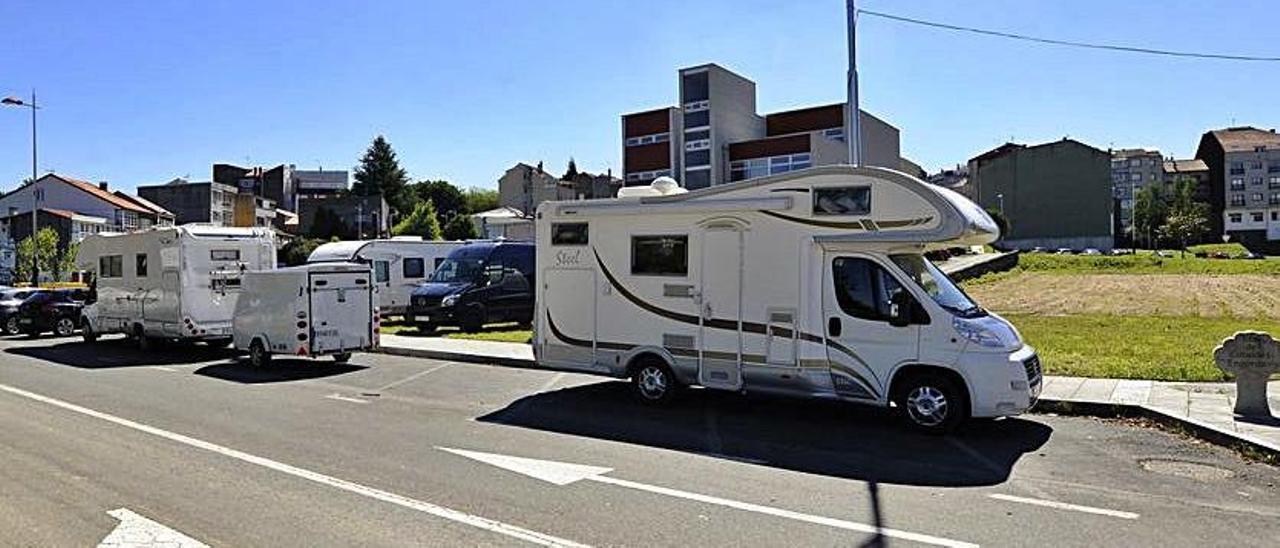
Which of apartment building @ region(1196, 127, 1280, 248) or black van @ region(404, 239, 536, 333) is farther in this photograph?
apartment building @ region(1196, 127, 1280, 248)

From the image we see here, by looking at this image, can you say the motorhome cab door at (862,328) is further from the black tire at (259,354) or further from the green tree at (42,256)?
the green tree at (42,256)

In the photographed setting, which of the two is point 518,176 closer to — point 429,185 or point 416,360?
point 429,185

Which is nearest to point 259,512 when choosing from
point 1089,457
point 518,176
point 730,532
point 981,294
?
point 730,532

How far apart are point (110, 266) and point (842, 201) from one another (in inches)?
759

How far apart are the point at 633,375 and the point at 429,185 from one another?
112 metres

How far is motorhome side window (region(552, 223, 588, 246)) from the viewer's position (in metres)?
12.7

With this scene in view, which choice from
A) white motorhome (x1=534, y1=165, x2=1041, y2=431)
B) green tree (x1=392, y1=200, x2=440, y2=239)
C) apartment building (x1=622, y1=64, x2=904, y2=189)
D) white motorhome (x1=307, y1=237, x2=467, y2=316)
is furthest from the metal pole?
green tree (x1=392, y1=200, x2=440, y2=239)

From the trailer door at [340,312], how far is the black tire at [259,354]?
1.21m

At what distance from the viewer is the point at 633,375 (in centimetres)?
1227

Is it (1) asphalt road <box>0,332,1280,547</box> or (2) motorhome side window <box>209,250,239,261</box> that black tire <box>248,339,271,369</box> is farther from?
(1) asphalt road <box>0,332,1280,547</box>

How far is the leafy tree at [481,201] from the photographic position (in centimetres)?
11856

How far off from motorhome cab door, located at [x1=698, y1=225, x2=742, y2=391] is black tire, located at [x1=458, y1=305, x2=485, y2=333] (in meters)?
13.2

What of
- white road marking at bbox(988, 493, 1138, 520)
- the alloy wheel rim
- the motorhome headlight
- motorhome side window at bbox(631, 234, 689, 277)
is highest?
motorhome side window at bbox(631, 234, 689, 277)

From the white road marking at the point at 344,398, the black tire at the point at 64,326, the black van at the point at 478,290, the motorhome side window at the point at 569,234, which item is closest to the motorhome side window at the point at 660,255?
the motorhome side window at the point at 569,234
